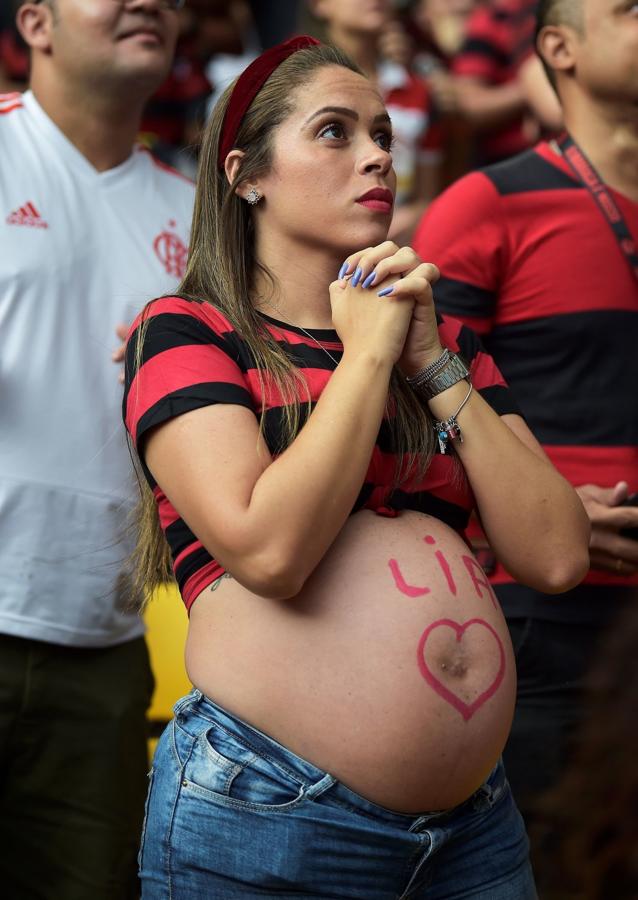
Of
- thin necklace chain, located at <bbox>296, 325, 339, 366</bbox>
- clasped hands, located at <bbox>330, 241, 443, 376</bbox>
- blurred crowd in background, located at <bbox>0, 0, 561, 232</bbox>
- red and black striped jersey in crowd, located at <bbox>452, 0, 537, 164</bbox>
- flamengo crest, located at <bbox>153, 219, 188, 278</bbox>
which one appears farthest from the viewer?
red and black striped jersey in crowd, located at <bbox>452, 0, 537, 164</bbox>

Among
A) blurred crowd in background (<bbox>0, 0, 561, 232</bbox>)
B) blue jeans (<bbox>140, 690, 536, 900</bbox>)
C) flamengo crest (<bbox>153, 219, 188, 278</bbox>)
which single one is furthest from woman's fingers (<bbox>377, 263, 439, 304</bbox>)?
blurred crowd in background (<bbox>0, 0, 561, 232</bbox>)

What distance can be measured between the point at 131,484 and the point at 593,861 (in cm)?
161

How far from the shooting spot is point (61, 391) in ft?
9.50

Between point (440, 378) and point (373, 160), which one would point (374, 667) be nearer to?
point (440, 378)

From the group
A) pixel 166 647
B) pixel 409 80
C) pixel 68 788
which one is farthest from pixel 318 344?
pixel 409 80

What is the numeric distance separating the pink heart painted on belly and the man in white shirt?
3.11 feet

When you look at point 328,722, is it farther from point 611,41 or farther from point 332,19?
point 332,19

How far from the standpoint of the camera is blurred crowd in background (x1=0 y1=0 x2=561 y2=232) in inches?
246

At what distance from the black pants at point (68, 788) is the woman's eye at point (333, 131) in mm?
1340

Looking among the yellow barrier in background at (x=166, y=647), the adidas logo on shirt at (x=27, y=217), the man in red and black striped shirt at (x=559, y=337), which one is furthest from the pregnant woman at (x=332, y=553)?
the yellow barrier in background at (x=166, y=647)

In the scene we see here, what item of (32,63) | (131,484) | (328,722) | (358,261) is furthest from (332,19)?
(328,722)

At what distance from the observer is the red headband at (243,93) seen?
2.39 meters

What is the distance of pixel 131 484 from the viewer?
299 cm

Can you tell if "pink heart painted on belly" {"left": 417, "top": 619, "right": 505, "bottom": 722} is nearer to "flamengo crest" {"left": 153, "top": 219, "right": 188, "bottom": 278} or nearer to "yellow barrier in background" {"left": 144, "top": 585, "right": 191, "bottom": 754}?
"flamengo crest" {"left": 153, "top": 219, "right": 188, "bottom": 278}
